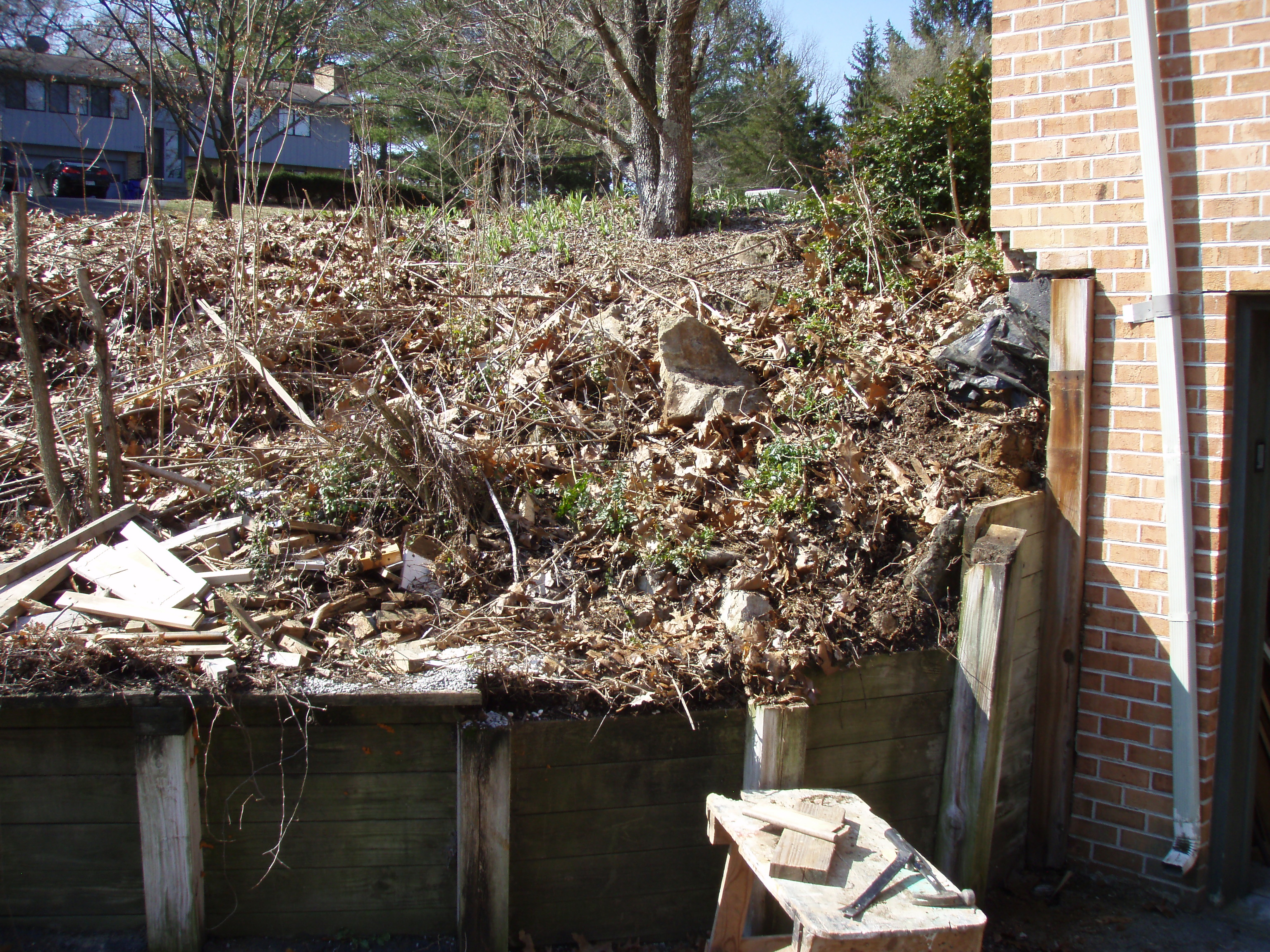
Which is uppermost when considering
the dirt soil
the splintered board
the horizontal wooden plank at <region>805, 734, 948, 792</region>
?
the splintered board

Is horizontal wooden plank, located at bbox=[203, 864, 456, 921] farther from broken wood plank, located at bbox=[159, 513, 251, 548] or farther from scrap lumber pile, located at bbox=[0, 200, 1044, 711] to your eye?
broken wood plank, located at bbox=[159, 513, 251, 548]

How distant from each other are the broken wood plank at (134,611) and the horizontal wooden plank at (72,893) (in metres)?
0.94

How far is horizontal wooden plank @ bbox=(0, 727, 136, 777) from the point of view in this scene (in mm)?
3301

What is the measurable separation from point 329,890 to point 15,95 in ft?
113

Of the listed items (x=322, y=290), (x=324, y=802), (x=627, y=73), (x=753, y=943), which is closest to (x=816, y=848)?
(x=753, y=943)

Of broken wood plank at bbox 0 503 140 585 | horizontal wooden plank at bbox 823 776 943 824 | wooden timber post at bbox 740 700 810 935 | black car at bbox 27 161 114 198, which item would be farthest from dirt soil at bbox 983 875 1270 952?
black car at bbox 27 161 114 198

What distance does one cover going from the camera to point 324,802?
3408 mm

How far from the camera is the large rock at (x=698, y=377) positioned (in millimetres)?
4891

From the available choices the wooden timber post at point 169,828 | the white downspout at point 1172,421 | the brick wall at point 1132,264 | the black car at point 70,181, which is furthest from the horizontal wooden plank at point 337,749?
the black car at point 70,181

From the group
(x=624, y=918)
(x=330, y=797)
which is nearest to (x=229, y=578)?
(x=330, y=797)

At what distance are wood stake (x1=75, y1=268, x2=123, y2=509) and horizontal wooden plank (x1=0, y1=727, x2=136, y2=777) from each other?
1.38 metres

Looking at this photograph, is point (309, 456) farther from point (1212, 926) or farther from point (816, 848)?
point (1212, 926)

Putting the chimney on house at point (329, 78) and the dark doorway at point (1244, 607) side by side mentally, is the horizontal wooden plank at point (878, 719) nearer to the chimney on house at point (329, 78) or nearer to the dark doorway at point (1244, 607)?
the dark doorway at point (1244, 607)

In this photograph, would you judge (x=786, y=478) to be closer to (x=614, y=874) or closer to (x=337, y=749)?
(x=614, y=874)
